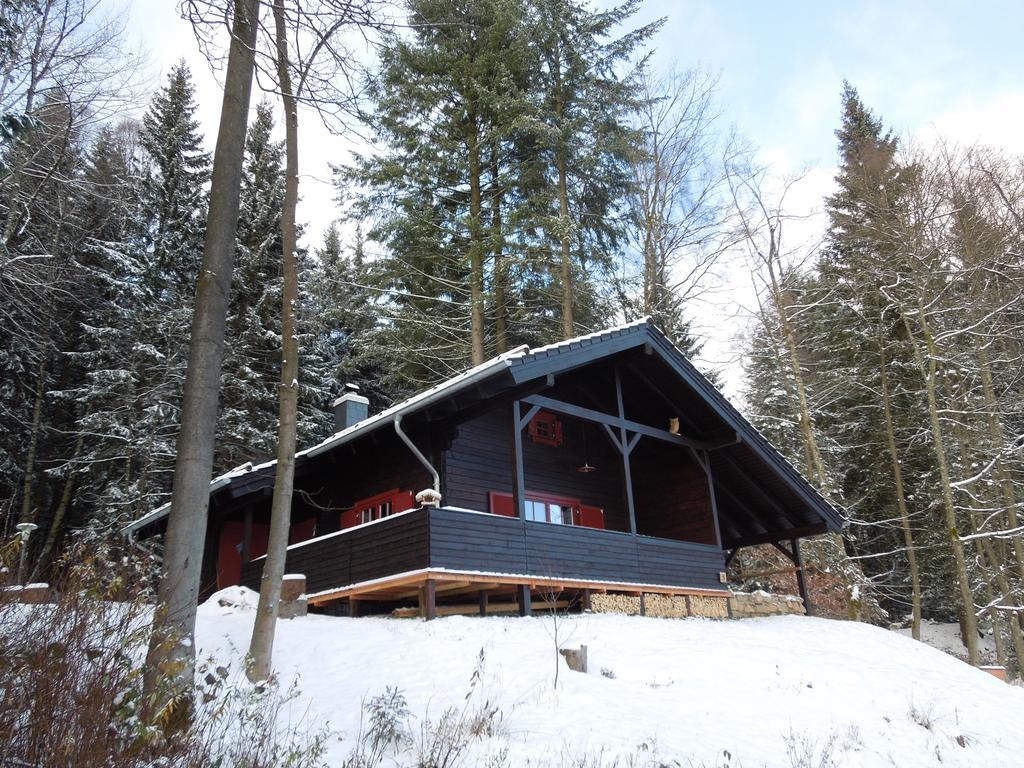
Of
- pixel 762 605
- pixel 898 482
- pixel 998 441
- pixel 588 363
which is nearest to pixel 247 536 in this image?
pixel 588 363

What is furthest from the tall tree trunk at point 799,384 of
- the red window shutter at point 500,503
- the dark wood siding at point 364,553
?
the dark wood siding at point 364,553

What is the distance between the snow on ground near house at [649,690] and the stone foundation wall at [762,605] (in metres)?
2.93

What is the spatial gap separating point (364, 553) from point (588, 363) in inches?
185

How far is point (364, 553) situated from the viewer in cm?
1104

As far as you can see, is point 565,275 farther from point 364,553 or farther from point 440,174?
point 364,553

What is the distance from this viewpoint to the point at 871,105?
27.7 meters

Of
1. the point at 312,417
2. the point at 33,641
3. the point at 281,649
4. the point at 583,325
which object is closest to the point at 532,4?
the point at 583,325

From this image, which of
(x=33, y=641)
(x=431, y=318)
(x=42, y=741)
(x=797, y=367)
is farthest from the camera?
(x=431, y=318)

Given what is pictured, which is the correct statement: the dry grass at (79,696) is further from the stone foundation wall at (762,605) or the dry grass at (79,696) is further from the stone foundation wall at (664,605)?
the stone foundation wall at (762,605)

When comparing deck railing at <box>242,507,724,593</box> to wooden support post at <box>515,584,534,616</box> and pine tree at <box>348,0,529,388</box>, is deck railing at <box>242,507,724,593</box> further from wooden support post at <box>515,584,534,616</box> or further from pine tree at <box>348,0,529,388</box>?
pine tree at <box>348,0,529,388</box>

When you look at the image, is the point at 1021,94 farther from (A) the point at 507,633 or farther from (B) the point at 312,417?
(B) the point at 312,417

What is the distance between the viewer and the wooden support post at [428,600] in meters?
9.64

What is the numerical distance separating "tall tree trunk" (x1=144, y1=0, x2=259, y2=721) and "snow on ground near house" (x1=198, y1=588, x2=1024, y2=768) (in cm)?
104

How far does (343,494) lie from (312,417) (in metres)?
7.34
